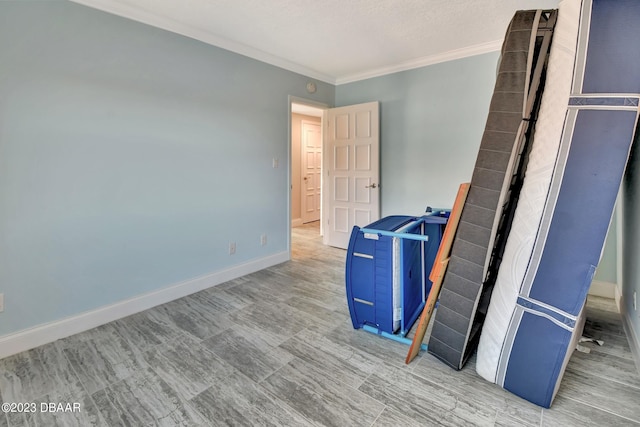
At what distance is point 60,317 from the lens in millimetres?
2189

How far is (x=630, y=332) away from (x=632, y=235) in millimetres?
674

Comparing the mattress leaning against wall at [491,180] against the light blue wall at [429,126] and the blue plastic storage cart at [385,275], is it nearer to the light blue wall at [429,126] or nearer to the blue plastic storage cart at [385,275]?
the blue plastic storage cart at [385,275]

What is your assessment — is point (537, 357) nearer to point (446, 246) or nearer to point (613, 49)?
point (446, 246)

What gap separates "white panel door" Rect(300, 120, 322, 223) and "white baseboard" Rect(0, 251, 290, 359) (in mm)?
3350

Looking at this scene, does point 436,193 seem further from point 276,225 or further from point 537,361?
point 537,361

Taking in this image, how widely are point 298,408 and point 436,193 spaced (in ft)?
9.51

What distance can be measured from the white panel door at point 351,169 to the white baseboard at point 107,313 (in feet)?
5.03

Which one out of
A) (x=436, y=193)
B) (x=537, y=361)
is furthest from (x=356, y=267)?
(x=436, y=193)

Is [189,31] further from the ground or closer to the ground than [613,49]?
further from the ground

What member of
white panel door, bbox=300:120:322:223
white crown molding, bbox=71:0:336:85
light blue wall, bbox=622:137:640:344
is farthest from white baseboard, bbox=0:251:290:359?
white panel door, bbox=300:120:322:223

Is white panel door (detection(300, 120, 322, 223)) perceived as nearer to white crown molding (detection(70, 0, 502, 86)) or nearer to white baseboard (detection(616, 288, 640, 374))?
white crown molding (detection(70, 0, 502, 86))

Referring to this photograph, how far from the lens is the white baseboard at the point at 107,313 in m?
2.01

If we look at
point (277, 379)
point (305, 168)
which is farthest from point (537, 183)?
point (305, 168)

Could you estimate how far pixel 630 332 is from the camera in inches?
82.2
